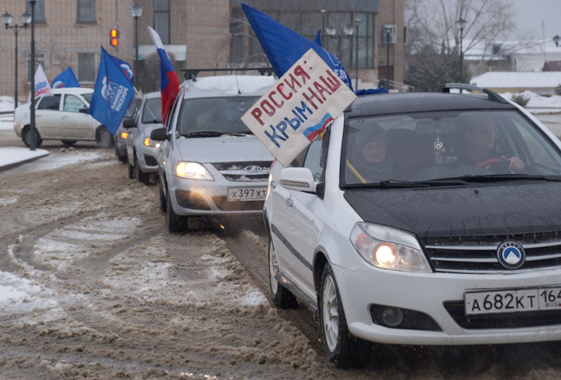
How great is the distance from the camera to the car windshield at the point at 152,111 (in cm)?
1736

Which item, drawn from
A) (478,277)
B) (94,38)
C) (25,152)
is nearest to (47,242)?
(478,277)

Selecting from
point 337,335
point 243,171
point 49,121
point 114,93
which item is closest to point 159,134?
point 243,171

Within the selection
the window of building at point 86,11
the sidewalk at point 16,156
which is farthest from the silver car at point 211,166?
the window of building at point 86,11

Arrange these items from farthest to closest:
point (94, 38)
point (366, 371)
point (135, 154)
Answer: point (94, 38) < point (135, 154) < point (366, 371)

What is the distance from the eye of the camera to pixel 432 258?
15.0 ft

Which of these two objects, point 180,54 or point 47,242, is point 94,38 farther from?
point 47,242

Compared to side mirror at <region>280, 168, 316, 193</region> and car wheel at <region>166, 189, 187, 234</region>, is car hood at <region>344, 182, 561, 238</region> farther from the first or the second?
car wheel at <region>166, 189, 187, 234</region>

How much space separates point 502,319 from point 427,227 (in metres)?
0.55

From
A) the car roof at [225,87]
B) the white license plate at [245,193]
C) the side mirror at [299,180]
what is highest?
the car roof at [225,87]

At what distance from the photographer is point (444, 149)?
572 centimetres

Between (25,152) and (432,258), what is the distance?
21.3 meters

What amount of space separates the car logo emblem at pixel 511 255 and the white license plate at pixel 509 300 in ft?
0.40

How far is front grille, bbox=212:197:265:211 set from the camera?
10.4 m

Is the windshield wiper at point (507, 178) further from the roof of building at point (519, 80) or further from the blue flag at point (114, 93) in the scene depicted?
the roof of building at point (519, 80)
